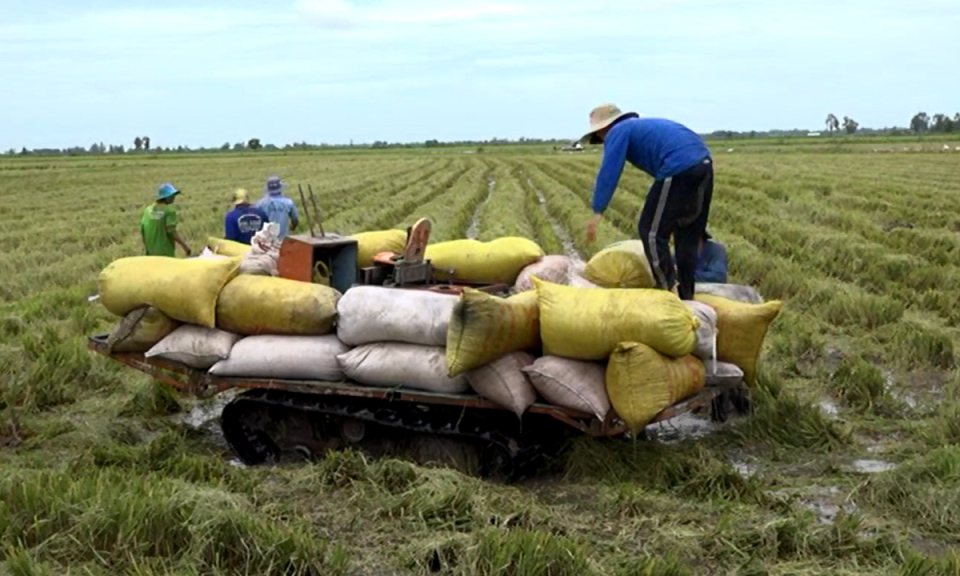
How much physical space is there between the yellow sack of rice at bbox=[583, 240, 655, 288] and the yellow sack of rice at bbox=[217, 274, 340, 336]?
1607 millimetres

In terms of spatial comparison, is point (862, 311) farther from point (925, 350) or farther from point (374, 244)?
point (374, 244)

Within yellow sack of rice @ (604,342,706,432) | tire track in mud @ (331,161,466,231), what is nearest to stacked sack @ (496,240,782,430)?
yellow sack of rice @ (604,342,706,432)

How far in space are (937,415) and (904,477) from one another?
61.6 inches

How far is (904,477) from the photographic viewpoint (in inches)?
185

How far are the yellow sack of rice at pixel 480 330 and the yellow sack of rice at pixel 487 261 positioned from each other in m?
1.47

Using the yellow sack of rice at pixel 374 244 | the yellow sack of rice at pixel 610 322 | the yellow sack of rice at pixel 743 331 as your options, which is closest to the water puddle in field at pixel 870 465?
the yellow sack of rice at pixel 743 331

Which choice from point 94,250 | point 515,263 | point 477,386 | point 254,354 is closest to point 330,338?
point 254,354

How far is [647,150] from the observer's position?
20.4 feet

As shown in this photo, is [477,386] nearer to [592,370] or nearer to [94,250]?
[592,370]

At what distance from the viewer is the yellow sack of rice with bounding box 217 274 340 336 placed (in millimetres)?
5605

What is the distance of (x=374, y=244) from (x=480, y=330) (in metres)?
2.11

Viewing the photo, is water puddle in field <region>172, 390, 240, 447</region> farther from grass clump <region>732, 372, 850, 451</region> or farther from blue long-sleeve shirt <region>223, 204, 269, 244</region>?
grass clump <region>732, 372, 850, 451</region>

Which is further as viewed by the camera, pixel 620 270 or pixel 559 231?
pixel 559 231

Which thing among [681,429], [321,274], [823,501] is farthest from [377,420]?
[823,501]
